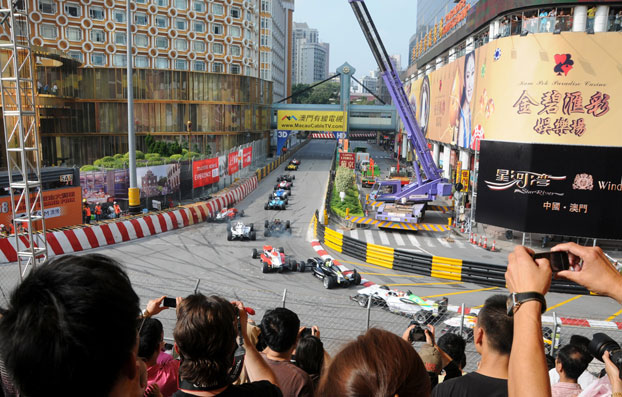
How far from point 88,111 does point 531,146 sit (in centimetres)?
4344

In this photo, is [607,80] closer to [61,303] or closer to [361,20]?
[361,20]

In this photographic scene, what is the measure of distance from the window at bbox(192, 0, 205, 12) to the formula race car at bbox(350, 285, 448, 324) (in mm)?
56636

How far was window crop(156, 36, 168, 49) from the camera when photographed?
206ft

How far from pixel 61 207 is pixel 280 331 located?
1991 cm

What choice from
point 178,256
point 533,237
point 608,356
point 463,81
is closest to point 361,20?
point 463,81

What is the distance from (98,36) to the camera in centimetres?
5853

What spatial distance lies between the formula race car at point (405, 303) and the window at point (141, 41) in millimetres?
55840

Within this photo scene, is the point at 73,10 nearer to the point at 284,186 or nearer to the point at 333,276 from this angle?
the point at 284,186

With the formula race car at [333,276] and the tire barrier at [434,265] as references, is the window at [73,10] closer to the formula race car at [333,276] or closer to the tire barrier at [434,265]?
the tire barrier at [434,265]

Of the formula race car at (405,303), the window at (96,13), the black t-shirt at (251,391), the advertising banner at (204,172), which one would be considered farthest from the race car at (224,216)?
the window at (96,13)

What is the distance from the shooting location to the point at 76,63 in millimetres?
46125

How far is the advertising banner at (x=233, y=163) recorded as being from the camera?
3781 centimetres

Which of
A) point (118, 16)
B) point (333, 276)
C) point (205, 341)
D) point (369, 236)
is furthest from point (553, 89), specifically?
point (118, 16)

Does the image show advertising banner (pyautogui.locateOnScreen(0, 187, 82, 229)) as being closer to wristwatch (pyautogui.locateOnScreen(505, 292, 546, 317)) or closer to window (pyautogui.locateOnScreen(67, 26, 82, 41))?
wristwatch (pyautogui.locateOnScreen(505, 292, 546, 317))
